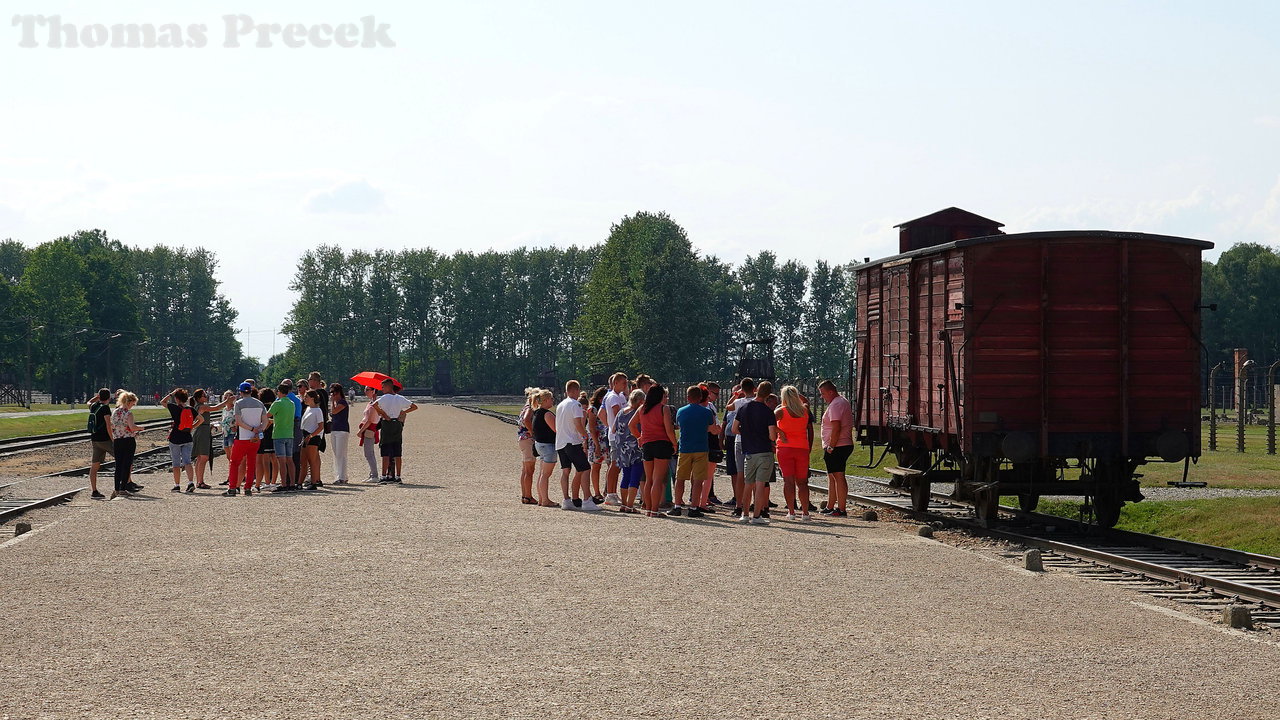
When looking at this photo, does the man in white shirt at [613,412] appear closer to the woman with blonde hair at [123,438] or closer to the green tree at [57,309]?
the woman with blonde hair at [123,438]

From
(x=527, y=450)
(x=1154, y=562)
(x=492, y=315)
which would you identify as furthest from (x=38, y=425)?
(x=492, y=315)

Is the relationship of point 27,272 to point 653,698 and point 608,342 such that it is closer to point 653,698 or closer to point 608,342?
point 608,342

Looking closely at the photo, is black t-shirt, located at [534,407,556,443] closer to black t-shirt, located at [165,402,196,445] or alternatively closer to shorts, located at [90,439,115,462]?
black t-shirt, located at [165,402,196,445]

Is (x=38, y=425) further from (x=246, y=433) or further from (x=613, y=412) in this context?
(x=613, y=412)

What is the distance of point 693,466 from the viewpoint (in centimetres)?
1839

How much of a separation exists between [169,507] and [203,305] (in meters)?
158

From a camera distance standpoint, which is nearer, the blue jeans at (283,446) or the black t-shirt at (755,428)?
the black t-shirt at (755,428)

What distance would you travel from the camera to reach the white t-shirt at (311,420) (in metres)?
22.8

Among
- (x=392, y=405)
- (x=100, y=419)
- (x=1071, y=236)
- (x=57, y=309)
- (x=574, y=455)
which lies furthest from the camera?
(x=57, y=309)

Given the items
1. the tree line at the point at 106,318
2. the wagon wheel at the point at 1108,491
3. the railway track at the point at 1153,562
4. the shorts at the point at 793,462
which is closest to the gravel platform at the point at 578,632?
the railway track at the point at 1153,562

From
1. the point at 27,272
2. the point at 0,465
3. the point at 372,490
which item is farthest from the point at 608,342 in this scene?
the point at 372,490

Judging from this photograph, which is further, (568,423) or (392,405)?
(392,405)

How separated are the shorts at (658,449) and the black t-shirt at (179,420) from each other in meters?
8.37

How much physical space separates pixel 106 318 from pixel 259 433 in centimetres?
11293
